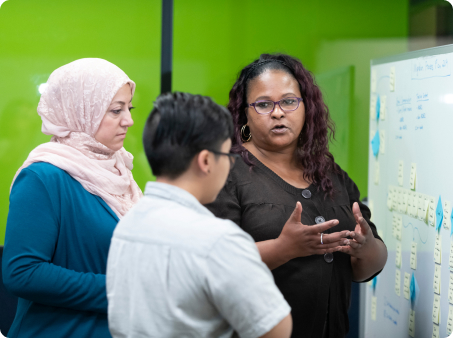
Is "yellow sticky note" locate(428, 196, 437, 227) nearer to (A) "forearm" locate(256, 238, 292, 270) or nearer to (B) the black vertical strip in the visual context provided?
(A) "forearm" locate(256, 238, 292, 270)

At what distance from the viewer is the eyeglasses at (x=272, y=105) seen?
1646mm

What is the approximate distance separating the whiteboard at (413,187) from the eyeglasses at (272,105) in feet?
2.33

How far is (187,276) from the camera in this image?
85 centimetres

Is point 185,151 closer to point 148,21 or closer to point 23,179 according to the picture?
point 23,179

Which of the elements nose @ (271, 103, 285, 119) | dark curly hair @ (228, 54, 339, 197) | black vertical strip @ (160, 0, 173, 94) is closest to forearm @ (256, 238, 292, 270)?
dark curly hair @ (228, 54, 339, 197)

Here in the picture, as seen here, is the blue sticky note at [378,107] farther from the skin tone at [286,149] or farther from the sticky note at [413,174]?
the skin tone at [286,149]

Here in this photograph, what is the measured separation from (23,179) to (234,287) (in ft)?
2.65

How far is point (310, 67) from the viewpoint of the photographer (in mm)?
3299

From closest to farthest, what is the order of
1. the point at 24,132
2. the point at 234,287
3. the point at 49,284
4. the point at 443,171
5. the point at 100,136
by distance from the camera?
the point at 234,287
the point at 49,284
the point at 100,136
the point at 443,171
the point at 24,132

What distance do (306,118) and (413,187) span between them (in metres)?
0.76

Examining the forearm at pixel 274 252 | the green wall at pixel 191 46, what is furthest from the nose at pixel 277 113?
the green wall at pixel 191 46

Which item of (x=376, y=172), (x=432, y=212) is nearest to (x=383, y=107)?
(x=376, y=172)

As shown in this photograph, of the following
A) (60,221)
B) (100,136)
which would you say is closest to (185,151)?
(60,221)

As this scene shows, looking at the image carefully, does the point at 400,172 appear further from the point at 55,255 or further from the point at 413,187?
the point at 55,255
